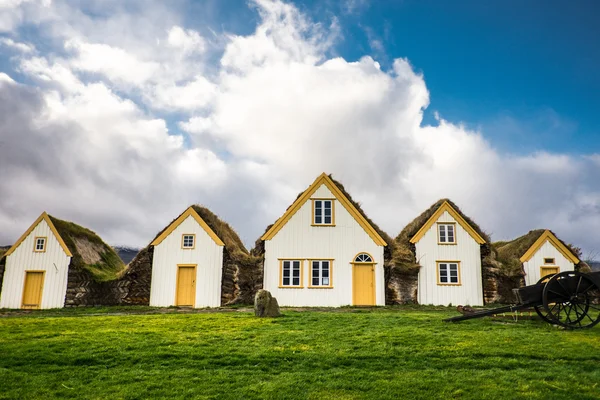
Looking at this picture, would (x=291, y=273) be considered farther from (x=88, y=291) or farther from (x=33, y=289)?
(x=33, y=289)

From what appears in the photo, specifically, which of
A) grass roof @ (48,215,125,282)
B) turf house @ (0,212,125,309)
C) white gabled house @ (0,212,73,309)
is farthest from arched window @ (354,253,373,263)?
white gabled house @ (0,212,73,309)

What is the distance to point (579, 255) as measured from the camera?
91.6 feet

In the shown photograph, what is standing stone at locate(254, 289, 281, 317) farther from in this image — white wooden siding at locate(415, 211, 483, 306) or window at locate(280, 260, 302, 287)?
white wooden siding at locate(415, 211, 483, 306)

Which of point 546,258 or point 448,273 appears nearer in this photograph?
point 448,273

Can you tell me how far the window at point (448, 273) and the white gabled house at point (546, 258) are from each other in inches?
178

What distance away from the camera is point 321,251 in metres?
25.6

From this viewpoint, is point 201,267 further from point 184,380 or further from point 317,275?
point 184,380

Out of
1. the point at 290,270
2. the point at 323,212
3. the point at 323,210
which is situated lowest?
the point at 290,270

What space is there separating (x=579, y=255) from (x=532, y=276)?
3514 mm

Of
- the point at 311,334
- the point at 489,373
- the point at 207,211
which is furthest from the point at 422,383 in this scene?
the point at 207,211

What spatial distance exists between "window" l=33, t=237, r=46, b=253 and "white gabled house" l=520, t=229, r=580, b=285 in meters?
28.6

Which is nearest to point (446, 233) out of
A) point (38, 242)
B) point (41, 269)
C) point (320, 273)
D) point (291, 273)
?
point (320, 273)

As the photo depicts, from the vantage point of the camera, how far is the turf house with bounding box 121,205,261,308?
2570cm

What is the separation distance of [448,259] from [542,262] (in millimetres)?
6070
